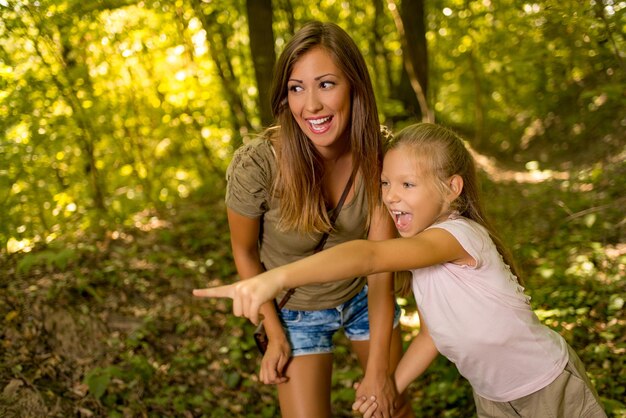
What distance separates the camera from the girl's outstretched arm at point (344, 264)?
1.44 metres

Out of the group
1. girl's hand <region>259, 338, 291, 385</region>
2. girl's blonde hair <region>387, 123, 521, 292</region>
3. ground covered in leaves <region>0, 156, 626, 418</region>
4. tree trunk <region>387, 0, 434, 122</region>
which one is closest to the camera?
girl's blonde hair <region>387, 123, 521, 292</region>

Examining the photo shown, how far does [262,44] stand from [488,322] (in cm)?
450

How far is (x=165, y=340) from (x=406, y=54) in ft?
21.0

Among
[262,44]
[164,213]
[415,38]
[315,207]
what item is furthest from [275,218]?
[415,38]

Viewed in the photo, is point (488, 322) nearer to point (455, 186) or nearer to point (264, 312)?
point (455, 186)

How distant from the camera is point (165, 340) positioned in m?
4.29

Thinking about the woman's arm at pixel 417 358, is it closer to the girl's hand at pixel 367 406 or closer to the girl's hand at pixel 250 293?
the girl's hand at pixel 367 406

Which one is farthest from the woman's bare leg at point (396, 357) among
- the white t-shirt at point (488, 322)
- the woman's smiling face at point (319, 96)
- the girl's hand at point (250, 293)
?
the girl's hand at point (250, 293)

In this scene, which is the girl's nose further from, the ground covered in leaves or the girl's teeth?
the ground covered in leaves

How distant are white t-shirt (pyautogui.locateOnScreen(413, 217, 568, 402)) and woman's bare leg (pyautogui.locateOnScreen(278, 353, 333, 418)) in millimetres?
763

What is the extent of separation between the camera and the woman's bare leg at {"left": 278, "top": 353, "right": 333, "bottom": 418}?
2.56 meters

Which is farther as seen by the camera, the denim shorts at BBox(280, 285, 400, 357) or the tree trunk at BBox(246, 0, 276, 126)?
the tree trunk at BBox(246, 0, 276, 126)

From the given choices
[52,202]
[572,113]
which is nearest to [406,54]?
[572,113]

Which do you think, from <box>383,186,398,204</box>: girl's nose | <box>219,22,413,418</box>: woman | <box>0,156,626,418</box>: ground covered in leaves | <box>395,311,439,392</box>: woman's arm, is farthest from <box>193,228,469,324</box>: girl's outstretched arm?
<box>0,156,626,418</box>: ground covered in leaves
